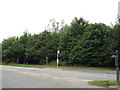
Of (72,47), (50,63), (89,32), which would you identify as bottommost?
(50,63)

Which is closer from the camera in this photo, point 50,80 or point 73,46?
point 50,80

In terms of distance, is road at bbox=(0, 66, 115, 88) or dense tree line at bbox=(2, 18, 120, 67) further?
dense tree line at bbox=(2, 18, 120, 67)

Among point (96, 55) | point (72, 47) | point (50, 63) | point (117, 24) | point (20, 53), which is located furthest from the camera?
point (20, 53)

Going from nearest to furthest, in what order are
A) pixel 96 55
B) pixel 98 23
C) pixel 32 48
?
pixel 96 55
pixel 98 23
pixel 32 48

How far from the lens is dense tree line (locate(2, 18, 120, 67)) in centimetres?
3216

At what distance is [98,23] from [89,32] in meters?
2.73

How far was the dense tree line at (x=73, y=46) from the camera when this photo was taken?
1266 inches

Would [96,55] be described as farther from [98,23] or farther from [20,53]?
[20,53]

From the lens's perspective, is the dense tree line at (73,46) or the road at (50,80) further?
the dense tree line at (73,46)

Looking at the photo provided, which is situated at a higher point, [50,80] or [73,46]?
[73,46]

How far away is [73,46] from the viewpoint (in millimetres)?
39281

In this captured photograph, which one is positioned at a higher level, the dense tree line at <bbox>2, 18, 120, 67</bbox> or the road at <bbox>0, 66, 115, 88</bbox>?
the dense tree line at <bbox>2, 18, 120, 67</bbox>

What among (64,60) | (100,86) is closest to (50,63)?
(64,60)

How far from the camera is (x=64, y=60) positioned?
4094cm
